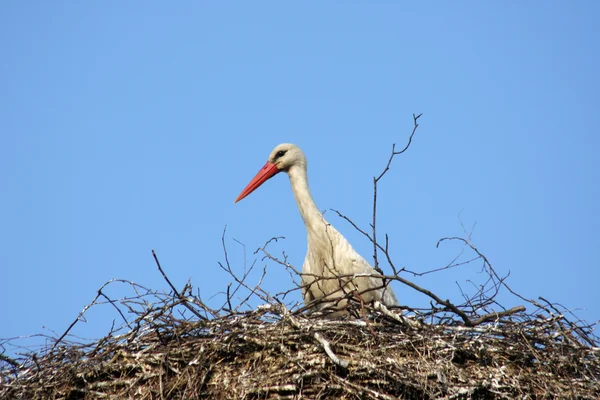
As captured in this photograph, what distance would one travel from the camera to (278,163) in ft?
20.9

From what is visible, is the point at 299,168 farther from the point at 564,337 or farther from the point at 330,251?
the point at 564,337

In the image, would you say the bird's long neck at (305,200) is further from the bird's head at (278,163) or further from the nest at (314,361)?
the nest at (314,361)

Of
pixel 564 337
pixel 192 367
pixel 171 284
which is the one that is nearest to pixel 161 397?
pixel 192 367

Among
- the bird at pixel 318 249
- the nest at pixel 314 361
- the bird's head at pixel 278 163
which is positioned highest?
the bird's head at pixel 278 163

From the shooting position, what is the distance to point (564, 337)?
4520mm

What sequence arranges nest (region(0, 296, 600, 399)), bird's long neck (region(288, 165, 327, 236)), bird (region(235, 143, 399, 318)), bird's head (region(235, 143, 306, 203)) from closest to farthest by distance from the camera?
nest (region(0, 296, 600, 399))
bird (region(235, 143, 399, 318))
bird's long neck (region(288, 165, 327, 236))
bird's head (region(235, 143, 306, 203))

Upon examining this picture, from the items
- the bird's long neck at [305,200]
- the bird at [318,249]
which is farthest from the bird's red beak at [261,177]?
the bird's long neck at [305,200]

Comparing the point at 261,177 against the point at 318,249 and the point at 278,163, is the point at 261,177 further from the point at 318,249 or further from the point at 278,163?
the point at 318,249

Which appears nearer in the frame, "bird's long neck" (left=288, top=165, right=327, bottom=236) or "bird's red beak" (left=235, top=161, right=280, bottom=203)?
"bird's long neck" (left=288, top=165, right=327, bottom=236)

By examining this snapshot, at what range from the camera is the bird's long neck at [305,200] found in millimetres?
6023

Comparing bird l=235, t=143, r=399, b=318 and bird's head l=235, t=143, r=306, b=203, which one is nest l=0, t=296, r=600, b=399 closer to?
bird l=235, t=143, r=399, b=318

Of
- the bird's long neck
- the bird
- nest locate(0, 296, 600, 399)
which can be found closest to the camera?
nest locate(0, 296, 600, 399)

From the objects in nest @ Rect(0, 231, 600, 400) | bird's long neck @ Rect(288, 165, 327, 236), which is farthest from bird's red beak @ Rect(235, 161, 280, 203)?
nest @ Rect(0, 231, 600, 400)

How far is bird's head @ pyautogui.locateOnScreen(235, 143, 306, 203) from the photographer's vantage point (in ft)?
20.8
